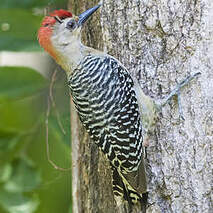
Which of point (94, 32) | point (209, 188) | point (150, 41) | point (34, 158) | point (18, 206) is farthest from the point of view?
point (34, 158)

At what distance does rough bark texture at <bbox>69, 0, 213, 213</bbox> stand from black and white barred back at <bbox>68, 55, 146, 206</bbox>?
5.3 inches

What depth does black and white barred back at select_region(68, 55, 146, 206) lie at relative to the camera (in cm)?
264

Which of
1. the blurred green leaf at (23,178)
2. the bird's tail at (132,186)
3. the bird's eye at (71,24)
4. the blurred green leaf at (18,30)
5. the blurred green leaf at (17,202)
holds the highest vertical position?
the bird's eye at (71,24)

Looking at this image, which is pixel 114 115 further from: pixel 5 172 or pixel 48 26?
pixel 5 172

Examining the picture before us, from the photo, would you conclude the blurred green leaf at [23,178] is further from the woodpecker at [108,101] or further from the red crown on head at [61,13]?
the red crown on head at [61,13]

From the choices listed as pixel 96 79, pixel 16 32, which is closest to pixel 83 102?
pixel 96 79

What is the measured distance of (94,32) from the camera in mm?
3107

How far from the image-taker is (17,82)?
3.28 metres

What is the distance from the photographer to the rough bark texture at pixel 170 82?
2.72 m

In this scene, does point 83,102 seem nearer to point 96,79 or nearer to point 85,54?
point 96,79

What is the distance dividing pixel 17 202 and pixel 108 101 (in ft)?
3.49

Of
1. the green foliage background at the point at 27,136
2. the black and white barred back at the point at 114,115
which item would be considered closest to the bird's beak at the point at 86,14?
the black and white barred back at the point at 114,115

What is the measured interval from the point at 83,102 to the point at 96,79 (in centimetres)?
16

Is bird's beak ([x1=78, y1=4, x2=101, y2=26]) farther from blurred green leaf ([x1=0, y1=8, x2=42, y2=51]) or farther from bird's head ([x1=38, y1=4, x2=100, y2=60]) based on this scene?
blurred green leaf ([x1=0, y1=8, x2=42, y2=51])
